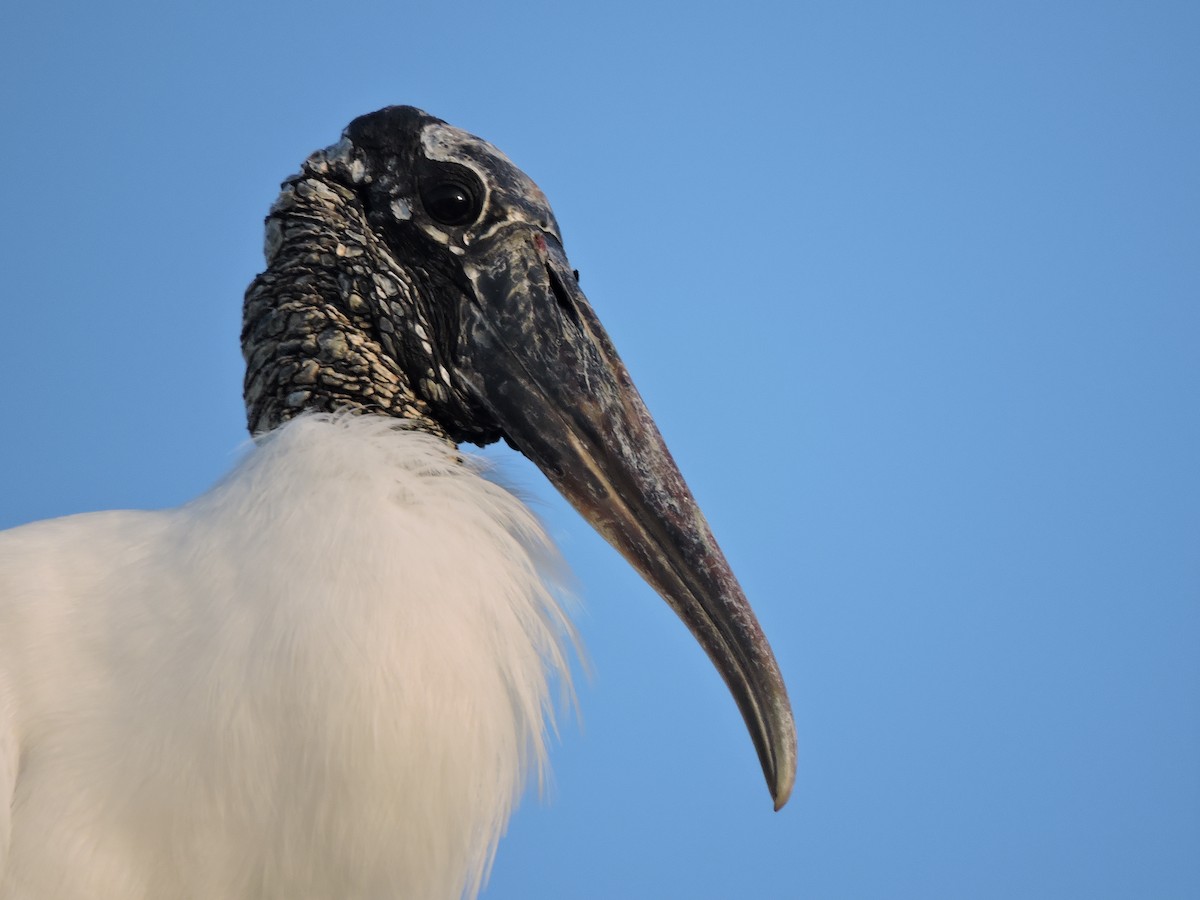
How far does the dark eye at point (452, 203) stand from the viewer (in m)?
2.38

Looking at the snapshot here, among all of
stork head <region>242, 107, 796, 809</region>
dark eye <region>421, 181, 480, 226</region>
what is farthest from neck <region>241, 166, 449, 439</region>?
dark eye <region>421, 181, 480, 226</region>

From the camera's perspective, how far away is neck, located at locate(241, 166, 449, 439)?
2334 millimetres

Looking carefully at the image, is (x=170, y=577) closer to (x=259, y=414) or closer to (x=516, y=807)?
(x=259, y=414)

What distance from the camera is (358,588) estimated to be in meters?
1.96

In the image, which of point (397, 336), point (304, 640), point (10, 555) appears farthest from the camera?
point (397, 336)

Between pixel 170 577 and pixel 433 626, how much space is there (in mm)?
407

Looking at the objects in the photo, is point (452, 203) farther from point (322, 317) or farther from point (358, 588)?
point (358, 588)

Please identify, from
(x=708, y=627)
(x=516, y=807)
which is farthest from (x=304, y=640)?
(x=708, y=627)

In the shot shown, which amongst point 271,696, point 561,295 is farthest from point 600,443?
point 271,696

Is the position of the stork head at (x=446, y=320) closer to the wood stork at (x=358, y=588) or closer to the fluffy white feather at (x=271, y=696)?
the wood stork at (x=358, y=588)

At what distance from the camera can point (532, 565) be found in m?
2.24

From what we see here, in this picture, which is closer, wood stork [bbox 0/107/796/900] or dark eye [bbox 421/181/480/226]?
wood stork [bbox 0/107/796/900]

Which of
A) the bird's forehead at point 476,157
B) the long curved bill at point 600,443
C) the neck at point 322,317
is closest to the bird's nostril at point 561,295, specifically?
the long curved bill at point 600,443

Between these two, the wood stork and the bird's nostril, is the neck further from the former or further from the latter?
the bird's nostril
